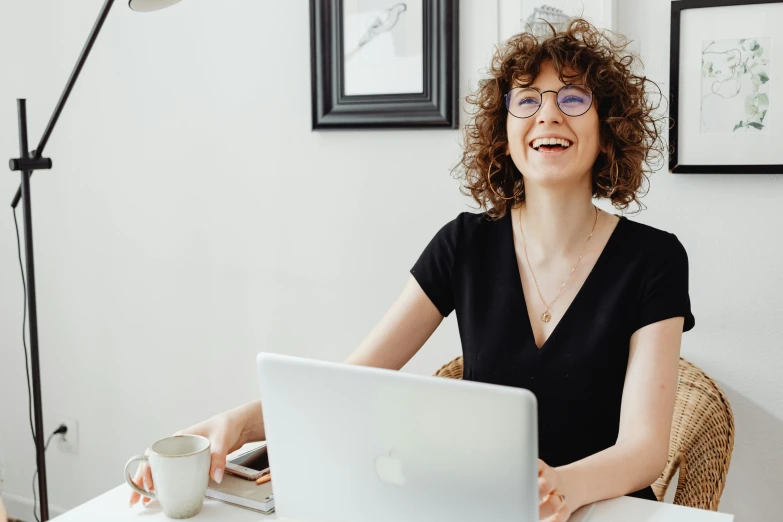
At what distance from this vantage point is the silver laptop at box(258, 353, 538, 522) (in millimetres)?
833

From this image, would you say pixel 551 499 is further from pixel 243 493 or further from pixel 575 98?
pixel 575 98

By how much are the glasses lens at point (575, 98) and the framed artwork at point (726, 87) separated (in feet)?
1.09

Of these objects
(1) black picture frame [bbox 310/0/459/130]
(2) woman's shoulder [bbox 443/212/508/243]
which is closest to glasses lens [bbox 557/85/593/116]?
(2) woman's shoulder [bbox 443/212/508/243]

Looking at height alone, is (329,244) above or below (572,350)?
above

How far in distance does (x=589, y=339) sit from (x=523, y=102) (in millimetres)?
435

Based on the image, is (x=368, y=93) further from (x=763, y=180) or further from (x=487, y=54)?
(x=763, y=180)

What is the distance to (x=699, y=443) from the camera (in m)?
1.53

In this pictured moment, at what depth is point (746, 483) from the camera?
5.72 ft

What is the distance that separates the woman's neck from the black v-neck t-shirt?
0.06 meters

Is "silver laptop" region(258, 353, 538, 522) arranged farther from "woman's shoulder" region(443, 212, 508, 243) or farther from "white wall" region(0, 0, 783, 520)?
"white wall" region(0, 0, 783, 520)

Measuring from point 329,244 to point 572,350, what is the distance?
863 mm

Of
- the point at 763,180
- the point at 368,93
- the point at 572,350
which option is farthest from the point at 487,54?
the point at 572,350

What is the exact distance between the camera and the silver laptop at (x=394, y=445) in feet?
2.73

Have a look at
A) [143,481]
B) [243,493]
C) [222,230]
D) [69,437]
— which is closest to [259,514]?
[243,493]
